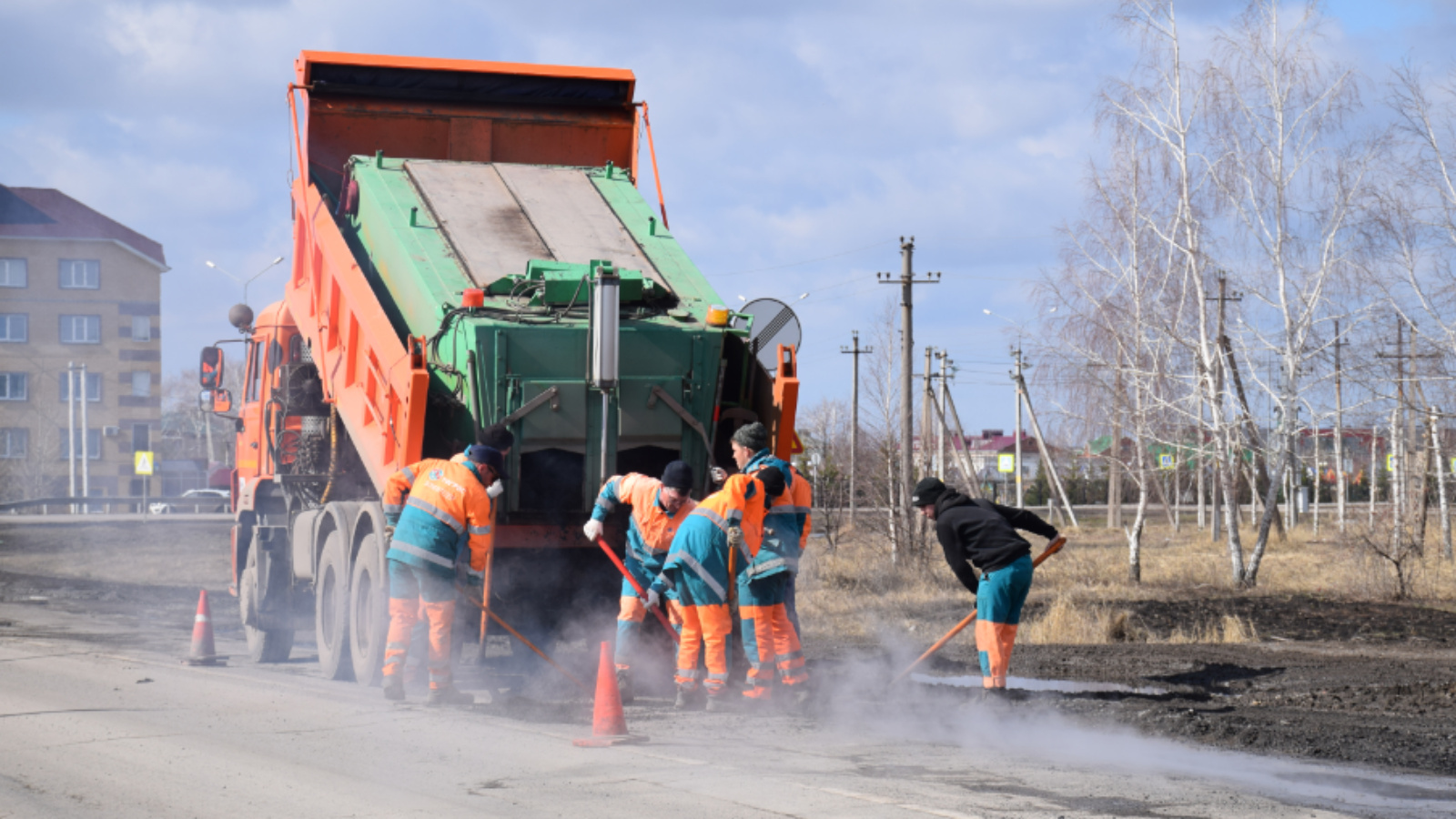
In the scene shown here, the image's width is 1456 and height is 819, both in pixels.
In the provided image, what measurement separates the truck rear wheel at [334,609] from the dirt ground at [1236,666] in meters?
3.21

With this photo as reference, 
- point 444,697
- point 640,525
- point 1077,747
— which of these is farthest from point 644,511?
point 1077,747

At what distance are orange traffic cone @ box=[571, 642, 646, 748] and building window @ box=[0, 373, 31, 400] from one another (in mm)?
48827

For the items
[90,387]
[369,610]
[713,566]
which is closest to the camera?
[713,566]

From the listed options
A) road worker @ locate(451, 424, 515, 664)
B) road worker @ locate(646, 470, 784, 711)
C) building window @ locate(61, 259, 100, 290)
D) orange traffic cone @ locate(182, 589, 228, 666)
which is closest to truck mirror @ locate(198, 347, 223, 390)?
orange traffic cone @ locate(182, 589, 228, 666)

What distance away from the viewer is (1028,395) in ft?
97.0

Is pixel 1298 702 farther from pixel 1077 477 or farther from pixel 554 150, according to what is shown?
pixel 1077 477

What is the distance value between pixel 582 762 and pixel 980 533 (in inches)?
115

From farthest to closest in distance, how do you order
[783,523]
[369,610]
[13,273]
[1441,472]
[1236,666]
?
[13,273]
[1441,472]
[1236,666]
[369,610]
[783,523]

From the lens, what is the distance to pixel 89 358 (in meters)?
48.8

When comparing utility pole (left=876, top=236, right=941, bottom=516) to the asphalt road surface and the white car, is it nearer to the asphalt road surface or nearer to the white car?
the asphalt road surface

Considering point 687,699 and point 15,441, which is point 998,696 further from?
point 15,441

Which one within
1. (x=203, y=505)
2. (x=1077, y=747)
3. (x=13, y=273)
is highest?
(x=13, y=273)

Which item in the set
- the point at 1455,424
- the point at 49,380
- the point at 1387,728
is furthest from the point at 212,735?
the point at 49,380

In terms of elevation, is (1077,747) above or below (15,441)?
below
